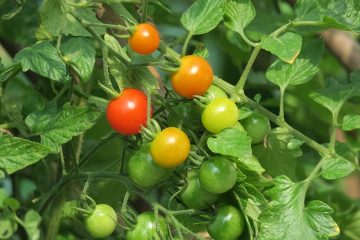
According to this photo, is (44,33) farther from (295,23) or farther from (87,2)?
(295,23)

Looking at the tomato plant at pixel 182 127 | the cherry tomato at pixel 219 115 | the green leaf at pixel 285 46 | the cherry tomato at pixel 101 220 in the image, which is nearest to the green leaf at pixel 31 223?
the tomato plant at pixel 182 127


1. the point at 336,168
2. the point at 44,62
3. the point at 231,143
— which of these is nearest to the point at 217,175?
the point at 231,143

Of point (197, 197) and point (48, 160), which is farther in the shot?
point (48, 160)

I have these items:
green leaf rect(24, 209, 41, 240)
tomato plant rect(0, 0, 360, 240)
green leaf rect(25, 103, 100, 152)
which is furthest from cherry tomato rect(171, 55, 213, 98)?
green leaf rect(24, 209, 41, 240)

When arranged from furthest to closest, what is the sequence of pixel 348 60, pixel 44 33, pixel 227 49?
pixel 348 60
pixel 227 49
pixel 44 33

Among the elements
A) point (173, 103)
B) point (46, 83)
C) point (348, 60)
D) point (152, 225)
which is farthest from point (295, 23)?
point (348, 60)

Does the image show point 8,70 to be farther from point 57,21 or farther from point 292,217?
point 292,217
